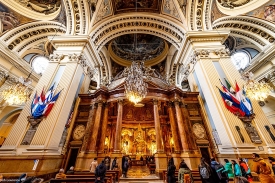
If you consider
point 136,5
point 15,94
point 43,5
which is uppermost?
point 136,5

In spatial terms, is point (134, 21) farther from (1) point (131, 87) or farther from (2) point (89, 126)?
(2) point (89, 126)

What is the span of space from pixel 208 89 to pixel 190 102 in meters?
1.83

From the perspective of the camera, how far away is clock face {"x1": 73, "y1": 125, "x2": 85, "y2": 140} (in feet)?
25.6

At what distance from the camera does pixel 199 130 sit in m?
7.87

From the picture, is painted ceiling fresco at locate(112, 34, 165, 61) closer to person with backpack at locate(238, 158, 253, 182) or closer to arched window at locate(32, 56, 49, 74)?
arched window at locate(32, 56, 49, 74)

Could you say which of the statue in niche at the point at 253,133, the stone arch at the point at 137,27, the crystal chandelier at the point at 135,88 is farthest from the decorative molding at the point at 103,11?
the statue in niche at the point at 253,133

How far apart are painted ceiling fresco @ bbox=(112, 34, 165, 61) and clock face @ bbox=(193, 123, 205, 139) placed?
946 cm

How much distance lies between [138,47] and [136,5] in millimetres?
5698

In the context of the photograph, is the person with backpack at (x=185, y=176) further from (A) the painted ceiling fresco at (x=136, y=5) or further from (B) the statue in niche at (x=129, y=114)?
(A) the painted ceiling fresco at (x=136, y=5)

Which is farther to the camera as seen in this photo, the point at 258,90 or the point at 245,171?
the point at 258,90

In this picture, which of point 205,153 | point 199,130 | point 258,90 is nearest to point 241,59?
point 258,90

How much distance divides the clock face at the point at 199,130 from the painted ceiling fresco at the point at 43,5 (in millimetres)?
12523

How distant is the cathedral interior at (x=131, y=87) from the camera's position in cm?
577

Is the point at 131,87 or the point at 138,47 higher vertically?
the point at 138,47
